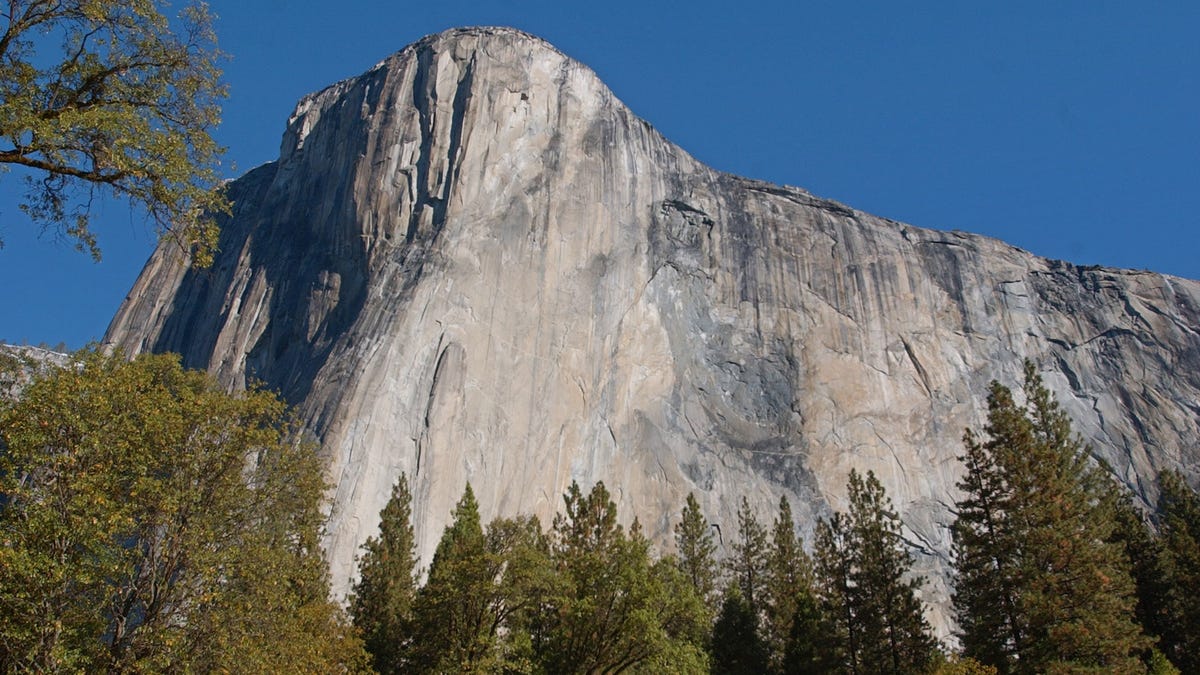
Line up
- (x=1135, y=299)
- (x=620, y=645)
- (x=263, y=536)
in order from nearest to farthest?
1. (x=263, y=536)
2. (x=620, y=645)
3. (x=1135, y=299)

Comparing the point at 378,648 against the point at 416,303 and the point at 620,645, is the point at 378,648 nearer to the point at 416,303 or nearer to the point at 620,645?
the point at 620,645

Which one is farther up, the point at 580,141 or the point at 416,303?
the point at 580,141

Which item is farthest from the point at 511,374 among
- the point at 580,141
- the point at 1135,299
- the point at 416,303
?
the point at 1135,299

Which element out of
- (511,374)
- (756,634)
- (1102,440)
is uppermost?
(1102,440)

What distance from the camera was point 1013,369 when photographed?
7738 centimetres

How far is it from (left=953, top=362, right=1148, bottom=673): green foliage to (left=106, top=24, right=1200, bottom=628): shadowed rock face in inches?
1239

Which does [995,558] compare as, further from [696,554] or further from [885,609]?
[696,554]

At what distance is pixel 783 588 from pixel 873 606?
9.87 metres

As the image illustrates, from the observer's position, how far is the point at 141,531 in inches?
712

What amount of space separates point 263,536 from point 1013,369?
71.9m

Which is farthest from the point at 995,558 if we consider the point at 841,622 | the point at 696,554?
the point at 696,554

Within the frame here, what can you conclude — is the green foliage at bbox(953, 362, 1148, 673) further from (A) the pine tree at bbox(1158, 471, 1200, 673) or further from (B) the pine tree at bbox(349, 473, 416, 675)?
(B) the pine tree at bbox(349, 473, 416, 675)

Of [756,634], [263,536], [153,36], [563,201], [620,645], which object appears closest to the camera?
[153,36]

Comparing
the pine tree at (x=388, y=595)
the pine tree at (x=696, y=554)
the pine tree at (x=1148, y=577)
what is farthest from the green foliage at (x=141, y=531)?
the pine tree at (x=1148, y=577)
